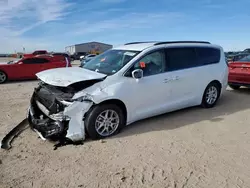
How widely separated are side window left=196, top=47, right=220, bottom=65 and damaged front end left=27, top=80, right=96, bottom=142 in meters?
3.07

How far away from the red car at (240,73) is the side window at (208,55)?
2056 millimetres

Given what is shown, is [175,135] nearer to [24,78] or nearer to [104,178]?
[104,178]

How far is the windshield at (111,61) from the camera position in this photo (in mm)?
4652

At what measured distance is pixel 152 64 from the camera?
4879mm

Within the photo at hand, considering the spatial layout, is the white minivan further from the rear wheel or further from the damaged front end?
the rear wheel

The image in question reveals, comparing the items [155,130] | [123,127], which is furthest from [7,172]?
[155,130]

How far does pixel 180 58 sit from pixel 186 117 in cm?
139

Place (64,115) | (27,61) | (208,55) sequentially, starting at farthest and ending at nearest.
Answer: (27,61) < (208,55) < (64,115)

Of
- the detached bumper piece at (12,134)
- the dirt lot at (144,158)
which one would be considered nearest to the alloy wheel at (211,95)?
the dirt lot at (144,158)

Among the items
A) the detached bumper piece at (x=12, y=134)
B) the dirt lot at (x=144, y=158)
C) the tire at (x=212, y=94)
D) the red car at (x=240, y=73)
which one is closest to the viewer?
the dirt lot at (x=144, y=158)

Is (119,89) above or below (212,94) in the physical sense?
above

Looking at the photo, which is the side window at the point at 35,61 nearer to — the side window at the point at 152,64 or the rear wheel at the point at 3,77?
the rear wheel at the point at 3,77

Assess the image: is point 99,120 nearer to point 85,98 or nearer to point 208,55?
point 85,98

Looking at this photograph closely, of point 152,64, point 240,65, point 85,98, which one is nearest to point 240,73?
point 240,65
